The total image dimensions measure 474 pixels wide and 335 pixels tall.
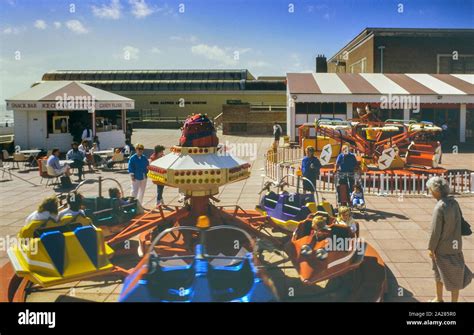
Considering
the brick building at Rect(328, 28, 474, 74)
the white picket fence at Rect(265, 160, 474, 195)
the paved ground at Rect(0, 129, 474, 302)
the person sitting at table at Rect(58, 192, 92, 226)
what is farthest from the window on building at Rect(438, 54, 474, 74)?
the person sitting at table at Rect(58, 192, 92, 226)

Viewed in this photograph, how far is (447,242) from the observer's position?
20.7 feet

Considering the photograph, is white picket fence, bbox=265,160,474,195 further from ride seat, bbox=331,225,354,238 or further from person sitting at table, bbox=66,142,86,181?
ride seat, bbox=331,225,354,238

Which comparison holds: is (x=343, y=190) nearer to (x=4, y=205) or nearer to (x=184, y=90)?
(x=4, y=205)

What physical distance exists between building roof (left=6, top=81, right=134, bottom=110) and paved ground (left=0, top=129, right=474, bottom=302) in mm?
7405

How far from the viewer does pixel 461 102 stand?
3114cm

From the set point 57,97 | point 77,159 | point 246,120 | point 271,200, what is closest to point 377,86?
point 246,120

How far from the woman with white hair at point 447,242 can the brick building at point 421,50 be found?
145ft

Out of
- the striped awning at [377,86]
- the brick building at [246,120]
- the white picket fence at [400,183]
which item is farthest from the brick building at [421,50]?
the white picket fence at [400,183]

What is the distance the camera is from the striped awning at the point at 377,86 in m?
31.0

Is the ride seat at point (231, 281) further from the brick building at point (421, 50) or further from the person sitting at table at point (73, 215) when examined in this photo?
the brick building at point (421, 50)

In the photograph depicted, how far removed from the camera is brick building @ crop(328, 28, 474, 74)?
1869 inches

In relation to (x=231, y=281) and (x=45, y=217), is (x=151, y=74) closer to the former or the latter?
(x=45, y=217)
